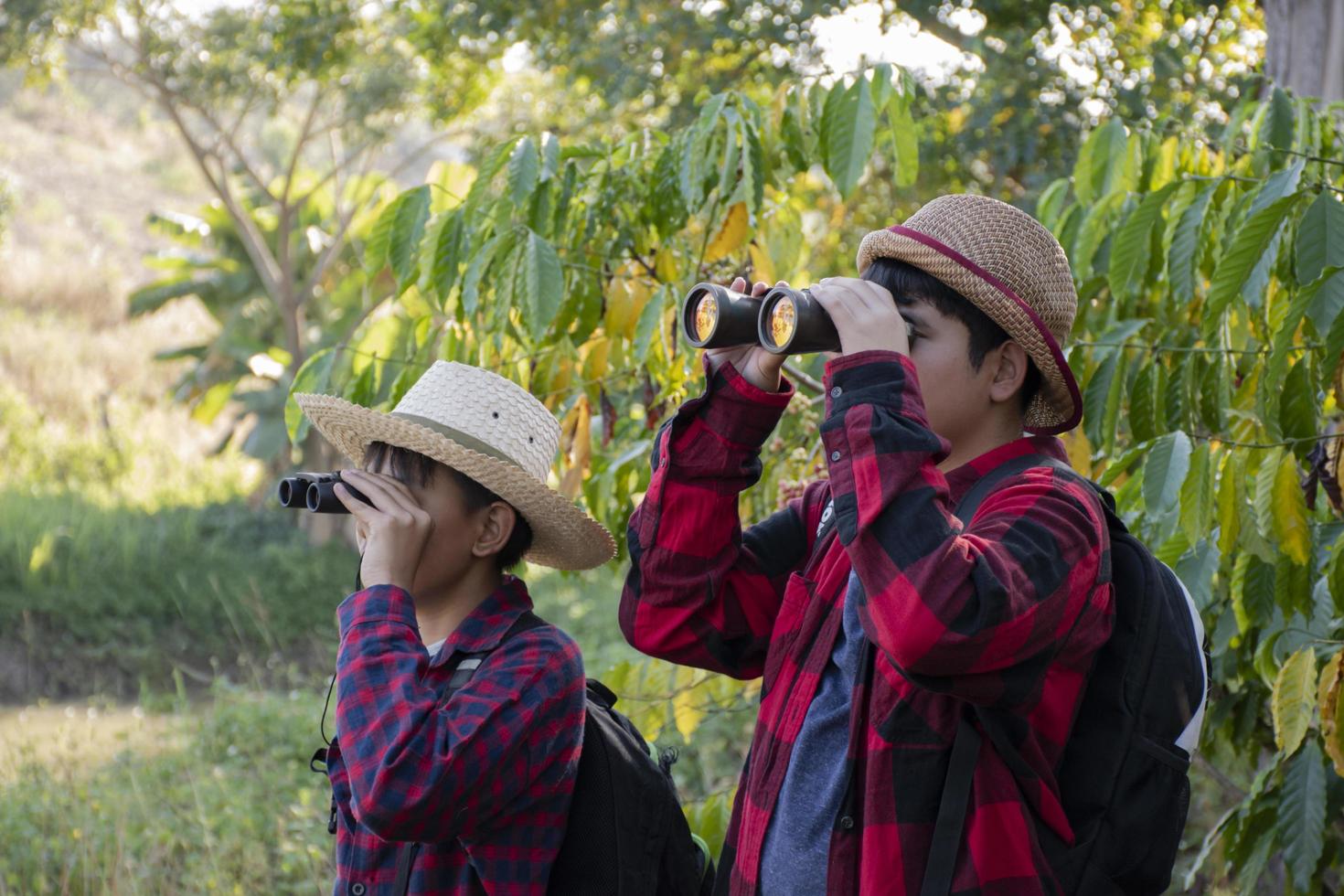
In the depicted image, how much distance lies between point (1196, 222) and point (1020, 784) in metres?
1.13

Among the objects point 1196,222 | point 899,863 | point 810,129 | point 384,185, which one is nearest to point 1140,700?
point 899,863

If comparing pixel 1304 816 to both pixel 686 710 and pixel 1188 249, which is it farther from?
pixel 686 710

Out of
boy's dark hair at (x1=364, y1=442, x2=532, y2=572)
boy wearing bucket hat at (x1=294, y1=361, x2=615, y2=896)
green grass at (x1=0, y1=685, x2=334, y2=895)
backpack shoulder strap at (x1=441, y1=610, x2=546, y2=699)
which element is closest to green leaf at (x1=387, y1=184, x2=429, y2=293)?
boy wearing bucket hat at (x1=294, y1=361, x2=615, y2=896)

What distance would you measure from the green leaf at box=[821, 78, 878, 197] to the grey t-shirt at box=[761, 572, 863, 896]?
1069 mm

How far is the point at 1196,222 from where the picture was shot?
6.80 ft

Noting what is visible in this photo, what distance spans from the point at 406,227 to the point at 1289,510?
1510 millimetres

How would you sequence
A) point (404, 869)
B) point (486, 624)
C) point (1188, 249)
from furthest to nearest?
point (1188, 249)
point (486, 624)
point (404, 869)

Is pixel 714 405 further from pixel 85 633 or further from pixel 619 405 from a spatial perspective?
pixel 85 633

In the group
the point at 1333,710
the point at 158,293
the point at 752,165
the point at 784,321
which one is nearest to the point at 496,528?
the point at 784,321

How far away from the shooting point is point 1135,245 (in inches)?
84.9

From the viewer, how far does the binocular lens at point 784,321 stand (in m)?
1.38

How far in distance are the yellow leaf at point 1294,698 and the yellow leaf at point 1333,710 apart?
0.02 metres

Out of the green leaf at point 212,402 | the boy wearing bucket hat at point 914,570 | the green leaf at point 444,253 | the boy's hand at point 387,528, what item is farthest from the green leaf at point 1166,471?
the green leaf at point 212,402

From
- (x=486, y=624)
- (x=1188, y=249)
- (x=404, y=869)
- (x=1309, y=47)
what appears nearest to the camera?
(x=404, y=869)
